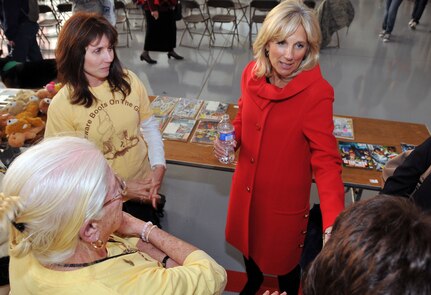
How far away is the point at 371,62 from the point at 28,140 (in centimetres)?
594

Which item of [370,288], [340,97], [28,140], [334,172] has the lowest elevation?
[340,97]

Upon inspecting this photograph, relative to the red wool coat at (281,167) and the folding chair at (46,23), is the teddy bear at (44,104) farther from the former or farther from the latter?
the folding chair at (46,23)

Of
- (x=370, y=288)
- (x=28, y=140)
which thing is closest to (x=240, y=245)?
(x=370, y=288)

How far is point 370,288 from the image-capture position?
2.64 feet

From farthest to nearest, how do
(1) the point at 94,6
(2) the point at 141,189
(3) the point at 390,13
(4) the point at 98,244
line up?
(3) the point at 390,13, (1) the point at 94,6, (2) the point at 141,189, (4) the point at 98,244

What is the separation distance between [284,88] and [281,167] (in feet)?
1.34

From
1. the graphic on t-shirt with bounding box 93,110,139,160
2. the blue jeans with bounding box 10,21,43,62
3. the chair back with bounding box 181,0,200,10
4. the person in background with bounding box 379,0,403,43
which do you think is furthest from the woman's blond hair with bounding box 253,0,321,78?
the person in background with bounding box 379,0,403,43

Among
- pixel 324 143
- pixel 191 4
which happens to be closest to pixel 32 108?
pixel 324 143

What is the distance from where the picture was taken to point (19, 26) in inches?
207

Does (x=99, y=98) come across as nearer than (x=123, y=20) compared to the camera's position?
Yes

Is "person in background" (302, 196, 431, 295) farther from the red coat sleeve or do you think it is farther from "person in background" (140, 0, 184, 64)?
"person in background" (140, 0, 184, 64)

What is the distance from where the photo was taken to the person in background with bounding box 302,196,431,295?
0.79m

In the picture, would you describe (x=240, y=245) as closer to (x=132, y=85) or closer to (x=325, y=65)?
(x=132, y=85)

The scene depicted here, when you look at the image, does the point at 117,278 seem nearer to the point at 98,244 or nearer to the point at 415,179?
the point at 98,244
